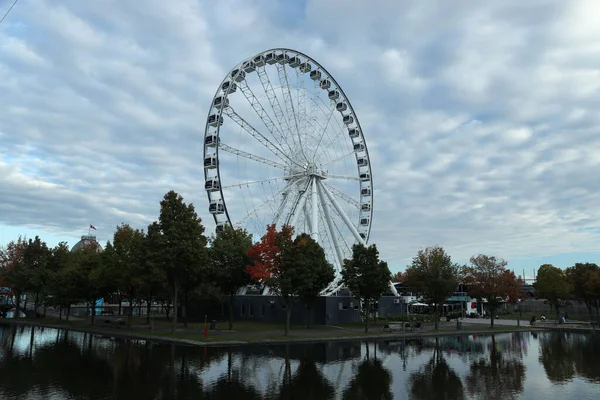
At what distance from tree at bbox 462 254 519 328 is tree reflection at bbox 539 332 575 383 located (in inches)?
524

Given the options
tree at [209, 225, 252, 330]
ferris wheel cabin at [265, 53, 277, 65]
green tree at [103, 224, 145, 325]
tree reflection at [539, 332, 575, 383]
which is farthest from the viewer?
ferris wheel cabin at [265, 53, 277, 65]

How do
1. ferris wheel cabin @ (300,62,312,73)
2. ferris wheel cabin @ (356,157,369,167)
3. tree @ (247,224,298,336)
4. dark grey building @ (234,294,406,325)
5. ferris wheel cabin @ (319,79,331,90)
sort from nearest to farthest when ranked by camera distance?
tree @ (247,224,298,336)
dark grey building @ (234,294,406,325)
ferris wheel cabin @ (300,62,312,73)
ferris wheel cabin @ (319,79,331,90)
ferris wheel cabin @ (356,157,369,167)

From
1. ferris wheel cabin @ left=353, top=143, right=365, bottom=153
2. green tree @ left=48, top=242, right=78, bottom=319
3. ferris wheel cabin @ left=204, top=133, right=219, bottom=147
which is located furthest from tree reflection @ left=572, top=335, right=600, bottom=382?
green tree @ left=48, top=242, right=78, bottom=319

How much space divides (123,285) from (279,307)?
17950mm

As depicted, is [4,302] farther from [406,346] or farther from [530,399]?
[530,399]

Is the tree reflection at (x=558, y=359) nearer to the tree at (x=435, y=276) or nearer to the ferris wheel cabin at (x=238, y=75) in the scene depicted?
the tree at (x=435, y=276)

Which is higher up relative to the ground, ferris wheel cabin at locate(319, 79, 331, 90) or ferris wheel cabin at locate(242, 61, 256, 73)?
ferris wheel cabin at locate(319, 79, 331, 90)

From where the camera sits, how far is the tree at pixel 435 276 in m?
51.0

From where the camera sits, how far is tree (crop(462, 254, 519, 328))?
55.8 m

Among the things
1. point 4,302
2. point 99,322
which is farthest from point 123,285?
point 4,302

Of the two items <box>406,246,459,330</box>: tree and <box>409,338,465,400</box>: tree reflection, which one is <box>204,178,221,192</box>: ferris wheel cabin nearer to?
<box>406,246,459,330</box>: tree

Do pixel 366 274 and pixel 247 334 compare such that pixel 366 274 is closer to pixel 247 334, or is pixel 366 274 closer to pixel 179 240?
pixel 247 334

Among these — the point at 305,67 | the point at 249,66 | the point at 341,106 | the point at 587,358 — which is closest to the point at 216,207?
the point at 249,66

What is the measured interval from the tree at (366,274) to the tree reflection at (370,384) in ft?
70.2
